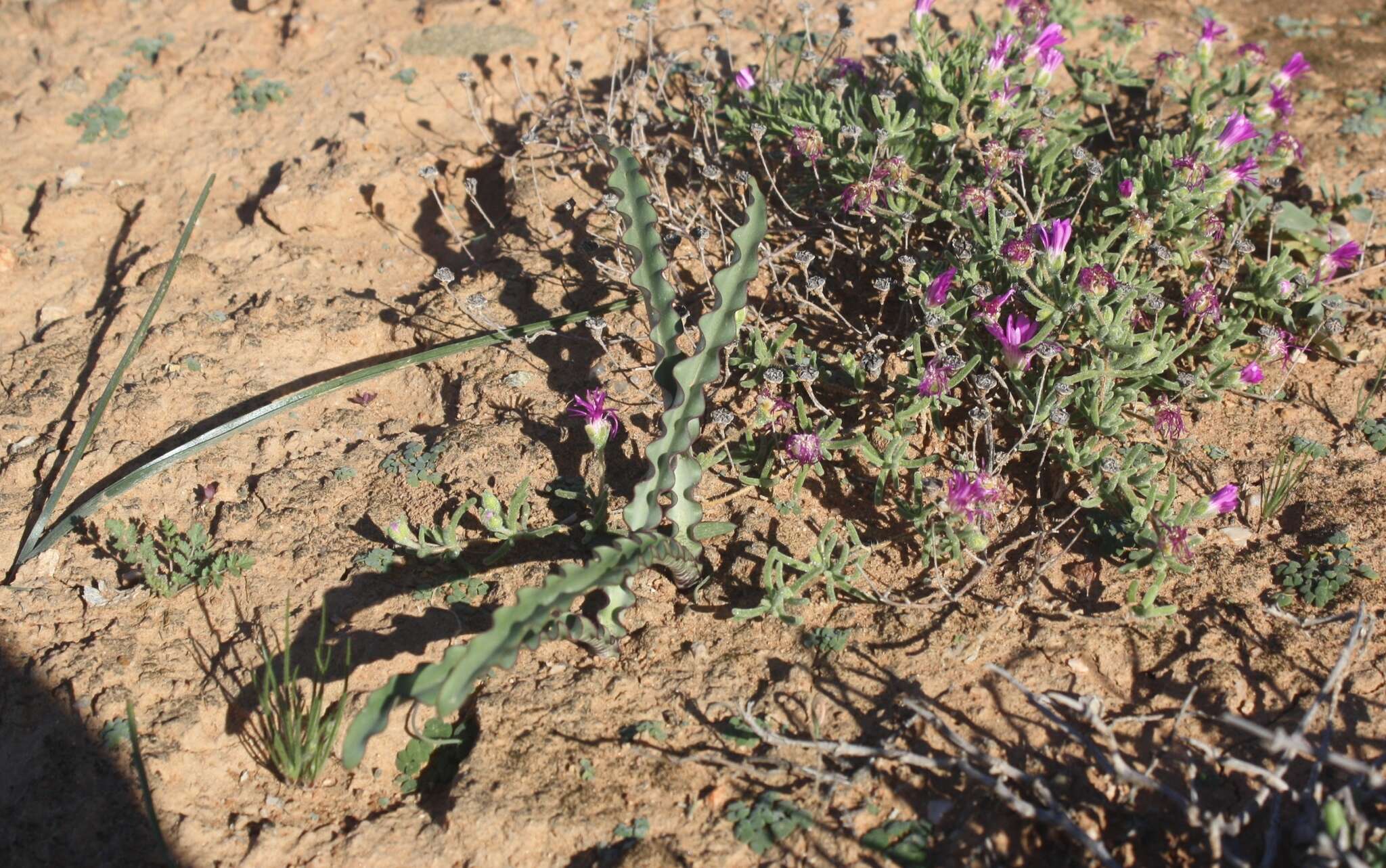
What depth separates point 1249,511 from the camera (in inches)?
108

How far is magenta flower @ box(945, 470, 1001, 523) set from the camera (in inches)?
97.9

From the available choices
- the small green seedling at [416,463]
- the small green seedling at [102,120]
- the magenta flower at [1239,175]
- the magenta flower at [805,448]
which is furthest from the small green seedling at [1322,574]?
the small green seedling at [102,120]

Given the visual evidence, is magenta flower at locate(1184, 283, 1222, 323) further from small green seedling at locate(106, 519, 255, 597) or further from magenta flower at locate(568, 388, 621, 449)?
small green seedling at locate(106, 519, 255, 597)

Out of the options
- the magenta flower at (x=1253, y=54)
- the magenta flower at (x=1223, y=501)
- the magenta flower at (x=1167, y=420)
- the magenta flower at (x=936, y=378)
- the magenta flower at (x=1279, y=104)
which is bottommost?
the magenta flower at (x=1223, y=501)

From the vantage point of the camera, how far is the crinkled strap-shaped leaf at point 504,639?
6.34 feet

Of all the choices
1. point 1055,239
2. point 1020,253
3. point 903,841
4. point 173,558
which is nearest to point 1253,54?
point 1055,239

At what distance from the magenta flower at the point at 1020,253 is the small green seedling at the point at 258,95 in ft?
9.62

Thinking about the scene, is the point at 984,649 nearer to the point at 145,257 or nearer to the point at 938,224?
the point at 938,224

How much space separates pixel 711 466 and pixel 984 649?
868 mm

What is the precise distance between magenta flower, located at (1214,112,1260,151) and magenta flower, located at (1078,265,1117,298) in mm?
723

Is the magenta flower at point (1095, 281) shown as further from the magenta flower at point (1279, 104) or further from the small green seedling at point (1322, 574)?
the magenta flower at point (1279, 104)

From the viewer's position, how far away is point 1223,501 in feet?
8.33

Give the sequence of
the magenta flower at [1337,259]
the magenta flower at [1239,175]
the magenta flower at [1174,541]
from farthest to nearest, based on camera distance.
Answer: the magenta flower at [1337,259]
the magenta flower at [1239,175]
the magenta flower at [1174,541]

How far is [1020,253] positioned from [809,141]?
78cm
